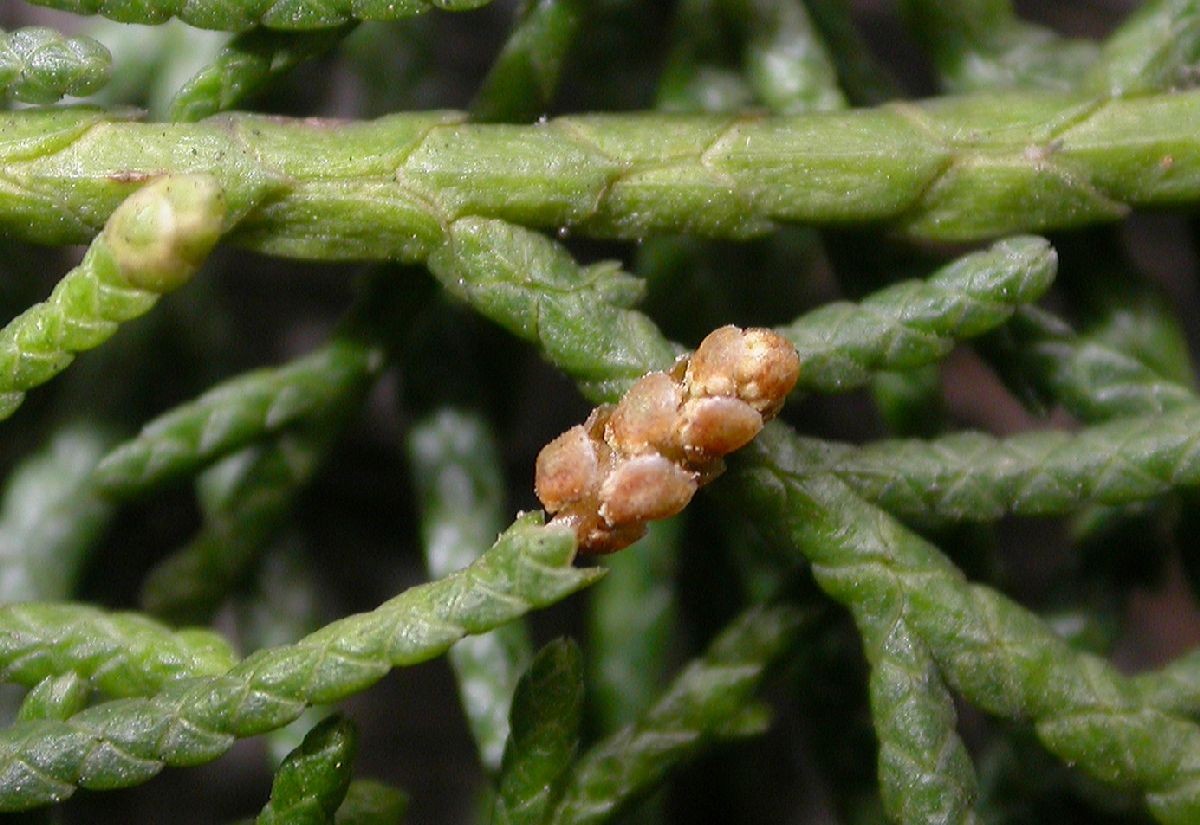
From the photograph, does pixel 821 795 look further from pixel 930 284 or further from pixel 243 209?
pixel 243 209

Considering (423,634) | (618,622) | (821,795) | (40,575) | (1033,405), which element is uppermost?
(423,634)

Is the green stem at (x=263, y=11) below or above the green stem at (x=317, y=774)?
above

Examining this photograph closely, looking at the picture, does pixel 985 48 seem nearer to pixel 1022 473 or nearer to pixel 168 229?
pixel 1022 473

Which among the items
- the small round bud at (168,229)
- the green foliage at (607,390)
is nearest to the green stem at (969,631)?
the green foliage at (607,390)

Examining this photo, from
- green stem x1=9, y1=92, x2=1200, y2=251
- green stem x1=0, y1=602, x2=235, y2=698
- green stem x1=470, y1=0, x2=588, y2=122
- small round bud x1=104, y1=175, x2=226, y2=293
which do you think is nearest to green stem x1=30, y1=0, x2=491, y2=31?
green stem x1=9, y1=92, x2=1200, y2=251

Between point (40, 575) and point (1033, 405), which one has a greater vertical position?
point (40, 575)

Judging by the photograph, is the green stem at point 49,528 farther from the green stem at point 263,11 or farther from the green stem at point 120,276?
the green stem at point 263,11

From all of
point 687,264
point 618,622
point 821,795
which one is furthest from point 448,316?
point 821,795
